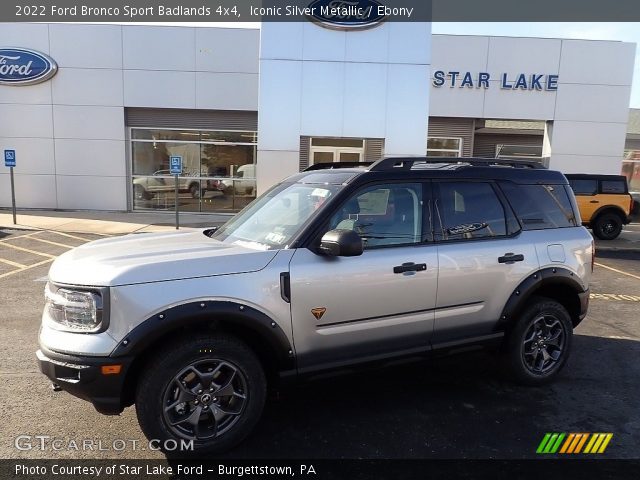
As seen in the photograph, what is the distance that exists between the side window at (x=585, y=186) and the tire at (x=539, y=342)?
11.2 meters

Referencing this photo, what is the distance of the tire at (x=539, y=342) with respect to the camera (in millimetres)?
4027

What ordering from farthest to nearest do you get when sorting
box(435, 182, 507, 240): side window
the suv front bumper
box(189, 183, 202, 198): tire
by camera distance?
box(189, 183, 202, 198): tire, box(435, 182, 507, 240): side window, the suv front bumper

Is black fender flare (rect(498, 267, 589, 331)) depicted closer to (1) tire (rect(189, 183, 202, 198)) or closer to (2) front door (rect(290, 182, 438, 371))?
(2) front door (rect(290, 182, 438, 371))

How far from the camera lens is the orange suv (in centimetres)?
1378

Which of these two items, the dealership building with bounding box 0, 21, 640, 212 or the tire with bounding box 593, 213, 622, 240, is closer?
the tire with bounding box 593, 213, 622, 240

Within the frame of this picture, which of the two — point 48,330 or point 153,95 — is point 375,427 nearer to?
point 48,330

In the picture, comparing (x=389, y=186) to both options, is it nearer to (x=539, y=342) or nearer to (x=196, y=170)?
(x=539, y=342)

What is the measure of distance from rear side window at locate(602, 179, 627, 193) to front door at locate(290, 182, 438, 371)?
41.5 ft

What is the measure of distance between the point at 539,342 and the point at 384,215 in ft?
6.18

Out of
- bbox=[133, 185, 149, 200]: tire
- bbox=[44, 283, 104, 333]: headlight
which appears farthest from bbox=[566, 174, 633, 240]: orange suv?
bbox=[133, 185, 149, 200]: tire

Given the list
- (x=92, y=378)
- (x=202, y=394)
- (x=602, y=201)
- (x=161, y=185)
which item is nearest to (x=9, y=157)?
(x=161, y=185)

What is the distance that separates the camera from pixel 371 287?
3.30 meters

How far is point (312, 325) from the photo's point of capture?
125 inches

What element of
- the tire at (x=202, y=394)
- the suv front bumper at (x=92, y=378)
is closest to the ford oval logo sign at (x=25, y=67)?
the suv front bumper at (x=92, y=378)
